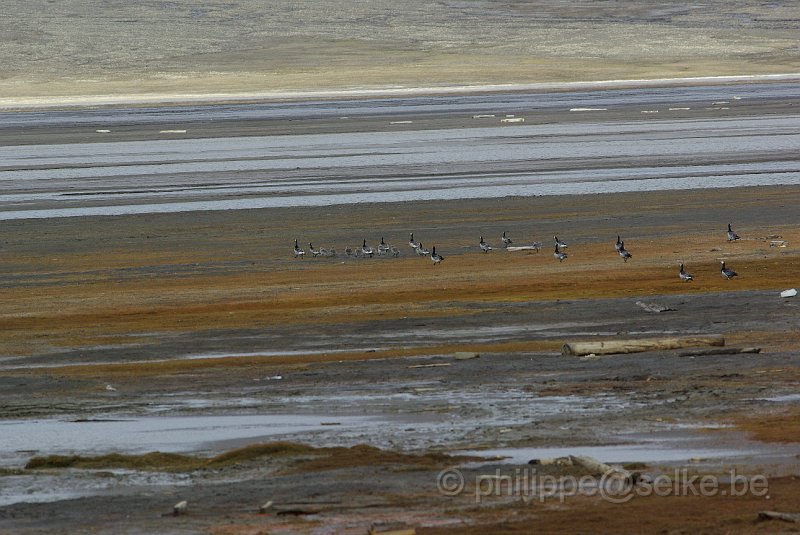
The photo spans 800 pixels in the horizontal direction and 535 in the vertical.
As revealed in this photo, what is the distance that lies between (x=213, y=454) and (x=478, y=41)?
361 ft

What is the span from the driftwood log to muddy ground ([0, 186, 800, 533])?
19 centimetres

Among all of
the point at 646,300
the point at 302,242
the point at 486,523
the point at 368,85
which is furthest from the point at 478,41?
the point at 486,523

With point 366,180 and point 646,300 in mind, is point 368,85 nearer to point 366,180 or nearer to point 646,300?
point 366,180

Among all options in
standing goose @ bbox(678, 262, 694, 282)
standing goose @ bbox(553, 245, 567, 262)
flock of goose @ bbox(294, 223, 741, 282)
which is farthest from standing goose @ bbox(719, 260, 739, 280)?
standing goose @ bbox(553, 245, 567, 262)

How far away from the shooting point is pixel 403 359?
15.0 meters

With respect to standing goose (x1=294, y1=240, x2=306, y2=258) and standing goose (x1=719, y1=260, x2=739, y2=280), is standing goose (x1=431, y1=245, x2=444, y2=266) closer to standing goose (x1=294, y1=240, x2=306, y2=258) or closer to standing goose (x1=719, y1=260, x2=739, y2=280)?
standing goose (x1=294, y1=240, x2=306, y2=258)

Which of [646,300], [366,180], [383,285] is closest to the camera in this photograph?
[646,300]

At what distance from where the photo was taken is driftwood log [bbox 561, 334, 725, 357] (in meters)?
14.6

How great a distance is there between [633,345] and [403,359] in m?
2.38

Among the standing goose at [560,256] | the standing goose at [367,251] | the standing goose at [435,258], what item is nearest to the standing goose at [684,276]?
the standing goose at [560,256]

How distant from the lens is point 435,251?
23.5m

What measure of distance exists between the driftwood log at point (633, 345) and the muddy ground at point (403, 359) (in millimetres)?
186

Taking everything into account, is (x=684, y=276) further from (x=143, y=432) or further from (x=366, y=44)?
(x=366, y=44)

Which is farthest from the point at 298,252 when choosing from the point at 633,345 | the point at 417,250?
the point at 633,345
